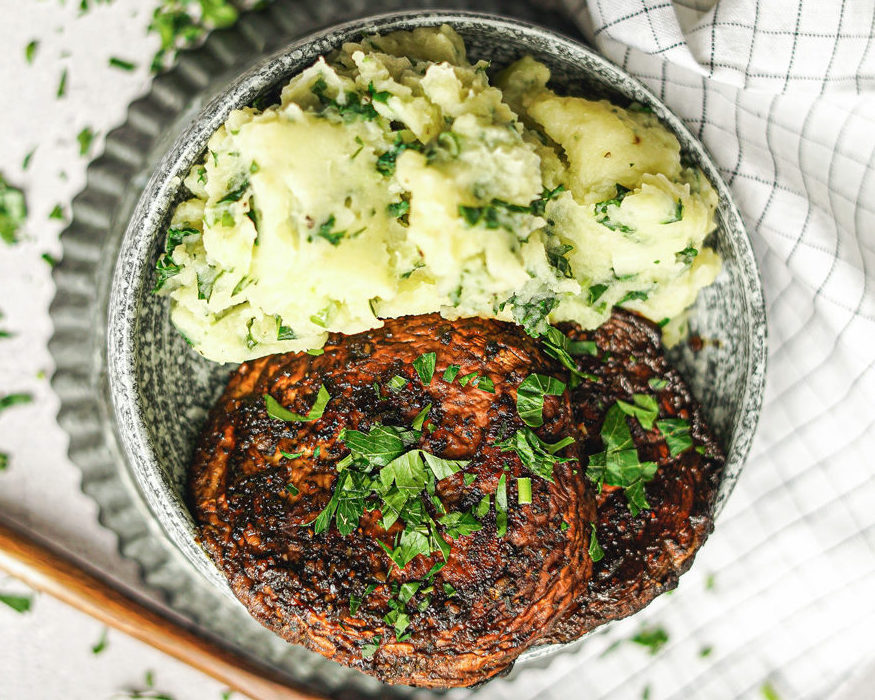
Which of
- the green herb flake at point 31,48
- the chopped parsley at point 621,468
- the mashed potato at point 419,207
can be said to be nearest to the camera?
the mashed potato at point 419,207

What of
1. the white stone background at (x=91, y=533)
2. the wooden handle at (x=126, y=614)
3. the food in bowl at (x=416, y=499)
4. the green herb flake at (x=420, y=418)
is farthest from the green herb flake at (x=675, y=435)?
the wooden handle at (x=126, y=614)

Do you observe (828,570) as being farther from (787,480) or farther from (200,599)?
(200,599)

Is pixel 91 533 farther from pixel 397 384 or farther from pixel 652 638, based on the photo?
pixel 652 638

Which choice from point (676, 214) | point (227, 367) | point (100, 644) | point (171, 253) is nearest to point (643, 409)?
point (676, 214)

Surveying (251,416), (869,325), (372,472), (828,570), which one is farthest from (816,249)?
(251,416)

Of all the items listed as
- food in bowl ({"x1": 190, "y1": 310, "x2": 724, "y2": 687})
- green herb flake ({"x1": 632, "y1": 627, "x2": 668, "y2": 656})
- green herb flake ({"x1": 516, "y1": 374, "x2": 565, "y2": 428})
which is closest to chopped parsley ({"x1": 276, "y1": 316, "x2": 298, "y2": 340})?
food in bowl ({"x1": 190, "y1": 310, "x2": 724, "y2": 687})

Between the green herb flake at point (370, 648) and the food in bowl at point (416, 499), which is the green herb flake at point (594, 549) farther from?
the green herb flake at point (370, 648)
